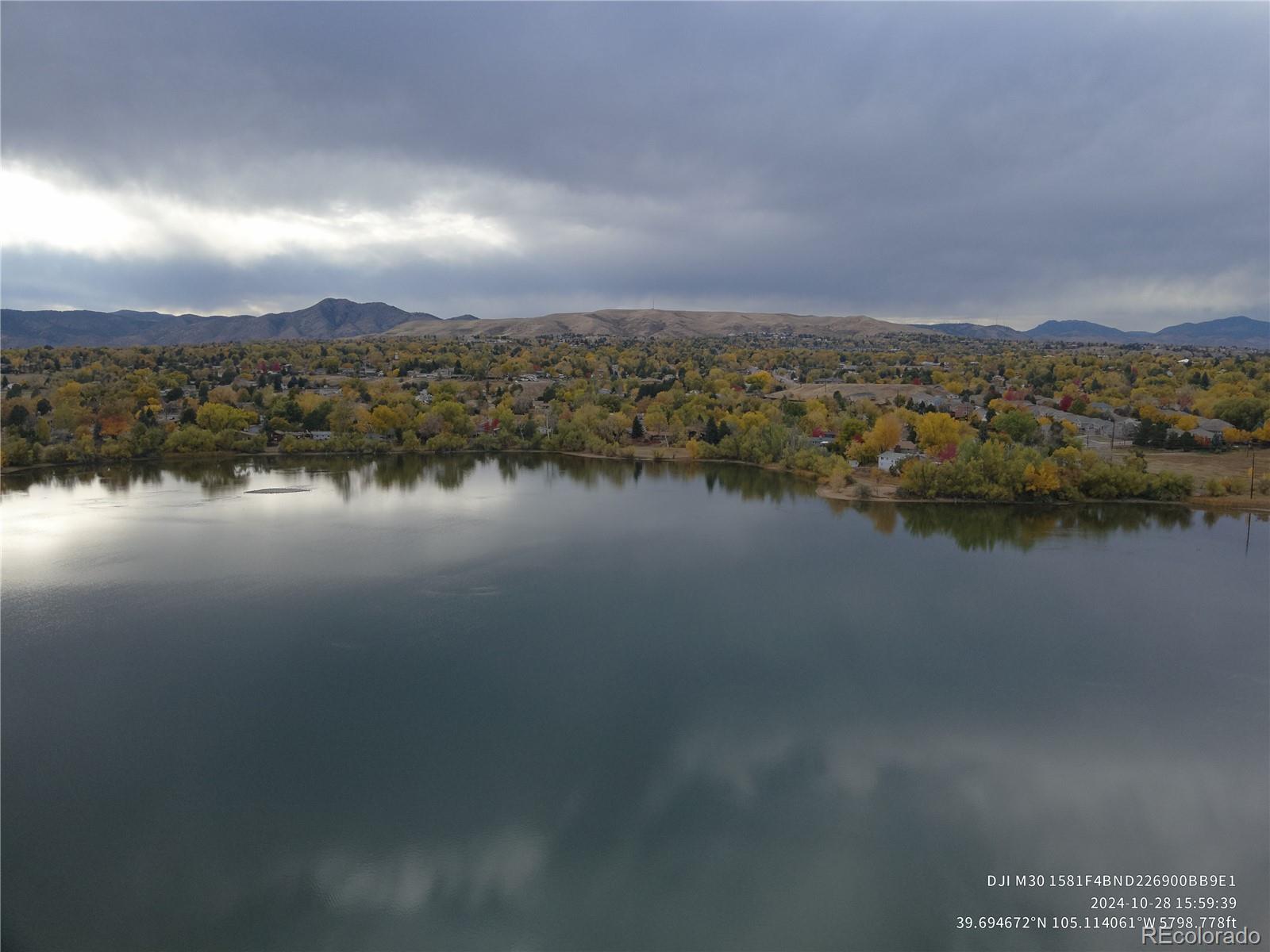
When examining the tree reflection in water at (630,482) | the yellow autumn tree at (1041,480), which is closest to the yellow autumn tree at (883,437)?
the tree reflection in water at (630,482)

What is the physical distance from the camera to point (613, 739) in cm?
838

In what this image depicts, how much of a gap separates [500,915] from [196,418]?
93.8 feet

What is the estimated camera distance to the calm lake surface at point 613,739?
6.20 m

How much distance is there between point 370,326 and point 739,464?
105m

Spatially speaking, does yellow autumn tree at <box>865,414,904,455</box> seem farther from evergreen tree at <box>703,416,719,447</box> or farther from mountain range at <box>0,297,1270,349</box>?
mountain range at <box>0,297,1270,349</box>

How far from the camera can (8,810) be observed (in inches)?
283

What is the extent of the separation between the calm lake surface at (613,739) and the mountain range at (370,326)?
251 ft

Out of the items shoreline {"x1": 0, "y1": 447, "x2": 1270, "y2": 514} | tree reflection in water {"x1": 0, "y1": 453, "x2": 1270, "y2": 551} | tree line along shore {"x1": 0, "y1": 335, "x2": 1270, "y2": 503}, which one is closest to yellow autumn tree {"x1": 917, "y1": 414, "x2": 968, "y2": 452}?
tree line along shore {"x1": 0, "y1": 335, "x2": 1270, "y2": 503}

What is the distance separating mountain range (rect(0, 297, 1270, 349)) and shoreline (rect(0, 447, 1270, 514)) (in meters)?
59.8

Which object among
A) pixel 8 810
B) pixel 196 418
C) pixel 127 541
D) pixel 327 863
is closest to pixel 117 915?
pixel 327 863

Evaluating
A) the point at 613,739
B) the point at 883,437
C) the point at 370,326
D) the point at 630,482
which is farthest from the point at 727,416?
the point at 370,326

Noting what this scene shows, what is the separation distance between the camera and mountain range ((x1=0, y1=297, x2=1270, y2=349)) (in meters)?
94.6

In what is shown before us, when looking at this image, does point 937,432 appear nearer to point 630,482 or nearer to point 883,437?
point 883,437

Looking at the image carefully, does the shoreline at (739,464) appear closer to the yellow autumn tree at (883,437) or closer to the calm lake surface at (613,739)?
the yellow autumn tree at (883,437)
